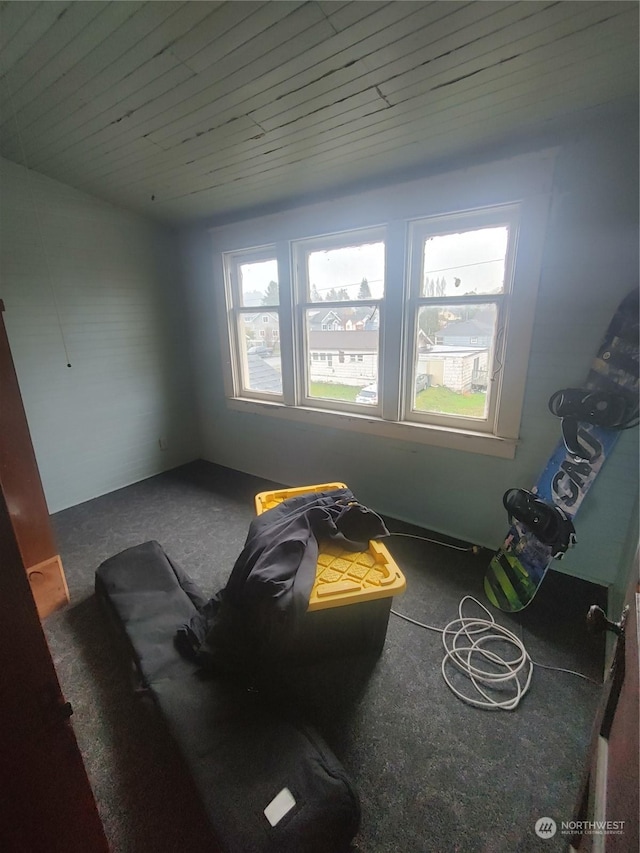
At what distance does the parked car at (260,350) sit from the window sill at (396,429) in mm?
420

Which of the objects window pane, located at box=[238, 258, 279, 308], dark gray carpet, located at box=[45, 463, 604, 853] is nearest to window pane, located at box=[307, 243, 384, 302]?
window pane, located at box=[238, 258, 279, 308]

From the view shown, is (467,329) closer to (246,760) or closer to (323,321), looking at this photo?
(323,321)

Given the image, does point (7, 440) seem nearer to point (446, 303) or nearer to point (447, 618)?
point (447, 618)

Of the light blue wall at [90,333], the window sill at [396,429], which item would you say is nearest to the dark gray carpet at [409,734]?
the window sill at [396,429]

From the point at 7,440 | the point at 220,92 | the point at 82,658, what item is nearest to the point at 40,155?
the point at 220,92

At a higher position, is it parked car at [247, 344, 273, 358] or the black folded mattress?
parked car at [247, 344, 273, 358]

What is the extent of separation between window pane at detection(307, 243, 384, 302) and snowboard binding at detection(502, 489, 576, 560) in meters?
1.51

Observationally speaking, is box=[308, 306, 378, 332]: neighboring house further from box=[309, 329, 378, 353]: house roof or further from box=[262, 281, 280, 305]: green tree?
box=[262, 281, 280, 305]: green tree

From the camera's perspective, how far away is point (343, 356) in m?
2.60

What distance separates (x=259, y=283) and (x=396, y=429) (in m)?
1.68

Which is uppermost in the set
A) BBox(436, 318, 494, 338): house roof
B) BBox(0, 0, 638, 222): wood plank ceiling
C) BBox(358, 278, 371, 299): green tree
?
BBox(0, 0, 638, 222): wood plank ceiling

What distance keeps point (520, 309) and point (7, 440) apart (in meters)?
2.55

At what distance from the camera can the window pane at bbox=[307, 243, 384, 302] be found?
2314mm
